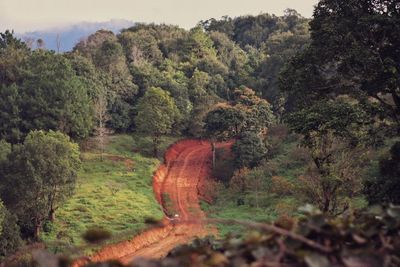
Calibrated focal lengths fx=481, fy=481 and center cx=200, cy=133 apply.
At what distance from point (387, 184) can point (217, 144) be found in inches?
1202

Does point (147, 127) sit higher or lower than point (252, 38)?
lower

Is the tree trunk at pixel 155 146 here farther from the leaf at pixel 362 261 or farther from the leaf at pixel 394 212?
the leaf at pixel 362 261

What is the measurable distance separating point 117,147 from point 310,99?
26681 millimetres

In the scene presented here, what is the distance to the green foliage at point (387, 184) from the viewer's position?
10617 mm

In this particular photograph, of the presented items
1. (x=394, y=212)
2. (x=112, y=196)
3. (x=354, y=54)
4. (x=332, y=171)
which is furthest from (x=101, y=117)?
(x=394, y=212)

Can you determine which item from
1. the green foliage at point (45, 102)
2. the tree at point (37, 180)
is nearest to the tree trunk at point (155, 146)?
the green foliage at point (45, 102)

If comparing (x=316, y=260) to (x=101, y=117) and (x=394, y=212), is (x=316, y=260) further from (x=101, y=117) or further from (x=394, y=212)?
(x=101, y=117)

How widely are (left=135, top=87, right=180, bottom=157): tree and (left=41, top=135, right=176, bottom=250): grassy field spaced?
5.81 ft

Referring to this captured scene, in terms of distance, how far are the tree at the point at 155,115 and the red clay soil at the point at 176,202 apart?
7.50ft

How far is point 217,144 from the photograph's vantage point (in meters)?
41.2

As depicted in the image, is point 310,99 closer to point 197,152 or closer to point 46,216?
point 46,216

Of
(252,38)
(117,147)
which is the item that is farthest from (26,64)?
(252,38)

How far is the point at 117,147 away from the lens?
3753cm

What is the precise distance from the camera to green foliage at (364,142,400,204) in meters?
10.6
